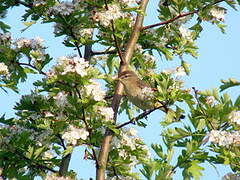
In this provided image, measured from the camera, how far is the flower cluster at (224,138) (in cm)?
567

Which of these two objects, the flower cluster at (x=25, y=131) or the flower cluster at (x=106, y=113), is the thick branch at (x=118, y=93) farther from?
the flower cluster at (x=25, y=131)

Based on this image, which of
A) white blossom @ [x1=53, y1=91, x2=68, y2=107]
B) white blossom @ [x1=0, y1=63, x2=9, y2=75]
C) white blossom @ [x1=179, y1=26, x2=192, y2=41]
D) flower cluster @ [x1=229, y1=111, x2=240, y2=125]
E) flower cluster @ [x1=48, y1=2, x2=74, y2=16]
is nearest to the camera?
flower cluster @ [x1=229, y1=111, x2=240, y2=125]

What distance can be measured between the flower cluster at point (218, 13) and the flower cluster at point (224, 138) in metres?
2.48

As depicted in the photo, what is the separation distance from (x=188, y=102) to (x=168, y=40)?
218 cm

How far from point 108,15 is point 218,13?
1826mm

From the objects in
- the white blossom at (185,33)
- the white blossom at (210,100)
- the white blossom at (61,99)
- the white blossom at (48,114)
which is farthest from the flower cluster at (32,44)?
the white blossom at (210,100)

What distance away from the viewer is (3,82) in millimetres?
7434

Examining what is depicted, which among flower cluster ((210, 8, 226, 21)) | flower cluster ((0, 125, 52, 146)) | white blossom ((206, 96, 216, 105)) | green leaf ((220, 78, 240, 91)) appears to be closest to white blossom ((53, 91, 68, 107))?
flower cluster ((0, 125, 52, 146))

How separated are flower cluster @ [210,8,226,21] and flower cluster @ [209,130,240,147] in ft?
8.15

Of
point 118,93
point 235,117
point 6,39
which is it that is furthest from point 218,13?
point 6,39

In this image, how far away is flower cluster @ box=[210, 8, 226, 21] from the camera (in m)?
7.60

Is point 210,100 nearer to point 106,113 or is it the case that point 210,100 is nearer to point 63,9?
point 106,113

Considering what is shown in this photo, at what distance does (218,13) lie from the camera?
7.64 meters

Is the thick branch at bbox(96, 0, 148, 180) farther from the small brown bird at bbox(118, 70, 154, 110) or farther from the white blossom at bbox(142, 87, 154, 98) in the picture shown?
the white blossom at bbox(142, 87, 154, 98)
